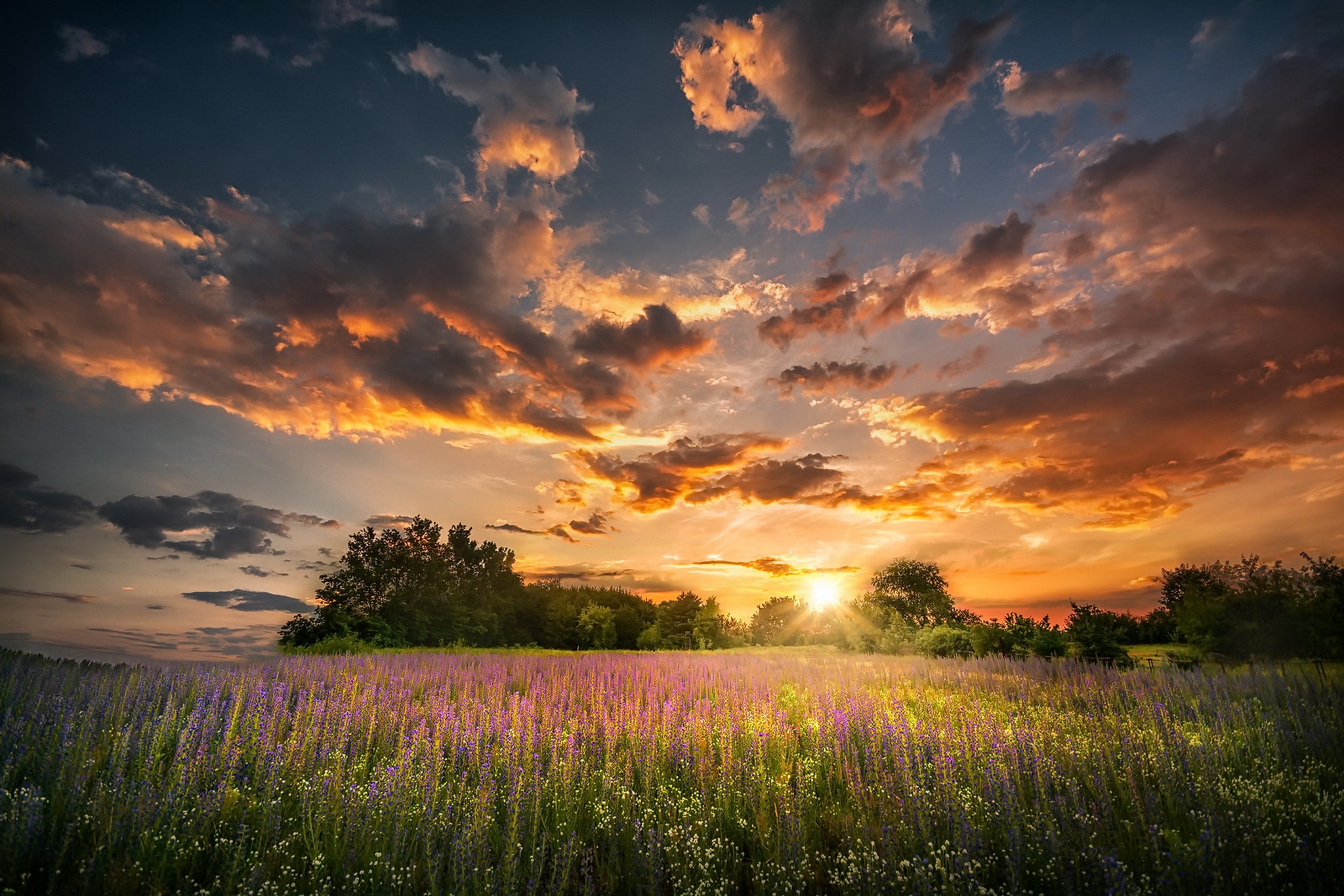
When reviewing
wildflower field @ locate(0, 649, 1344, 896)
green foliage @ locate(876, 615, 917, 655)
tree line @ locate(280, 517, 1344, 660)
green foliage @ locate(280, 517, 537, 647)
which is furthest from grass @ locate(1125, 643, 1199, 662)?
green foliage @ locate(280, 517, 537, 647)

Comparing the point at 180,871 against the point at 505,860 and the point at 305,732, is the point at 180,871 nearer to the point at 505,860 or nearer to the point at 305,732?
the point at 505,860

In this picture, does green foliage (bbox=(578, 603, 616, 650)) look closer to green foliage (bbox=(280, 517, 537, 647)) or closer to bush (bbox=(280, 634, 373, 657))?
green foliage (bbox=(280, 517, 537, 647))

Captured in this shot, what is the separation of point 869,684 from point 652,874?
9.69 metres

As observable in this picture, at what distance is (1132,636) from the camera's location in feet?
79.6

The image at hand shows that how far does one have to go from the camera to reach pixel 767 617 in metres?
48.4

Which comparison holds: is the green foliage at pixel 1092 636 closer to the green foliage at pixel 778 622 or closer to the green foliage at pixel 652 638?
the green foliage at pixel 778 622

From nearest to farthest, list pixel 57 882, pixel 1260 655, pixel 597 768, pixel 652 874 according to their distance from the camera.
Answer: pixel 57 882, pixel 652 874, pixel 597 768, pixel 1260 655

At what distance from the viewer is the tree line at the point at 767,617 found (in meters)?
15.2

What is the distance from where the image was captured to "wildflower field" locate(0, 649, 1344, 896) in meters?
3.34

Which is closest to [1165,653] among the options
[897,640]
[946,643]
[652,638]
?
[946,643]

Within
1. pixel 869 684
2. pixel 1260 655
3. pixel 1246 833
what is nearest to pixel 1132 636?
pixel 1260 655

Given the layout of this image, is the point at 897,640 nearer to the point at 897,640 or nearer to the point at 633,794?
the point at 897,640

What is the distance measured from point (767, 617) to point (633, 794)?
4644cm

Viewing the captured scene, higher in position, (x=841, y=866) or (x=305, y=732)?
(x=305, y=732)
